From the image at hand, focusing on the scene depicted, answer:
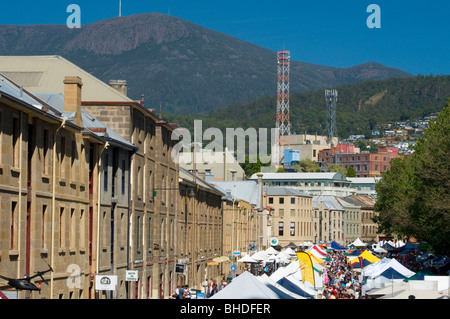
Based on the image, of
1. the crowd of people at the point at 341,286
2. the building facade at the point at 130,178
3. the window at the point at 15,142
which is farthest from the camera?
the crowd of people at the point at 341,286

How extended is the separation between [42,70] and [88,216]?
13.3 meters

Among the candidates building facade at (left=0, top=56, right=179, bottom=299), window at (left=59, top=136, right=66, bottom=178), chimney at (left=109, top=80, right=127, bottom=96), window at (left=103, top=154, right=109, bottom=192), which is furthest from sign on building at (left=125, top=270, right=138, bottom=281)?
chimney at (left=109, top=80, right=127, bottom=96)

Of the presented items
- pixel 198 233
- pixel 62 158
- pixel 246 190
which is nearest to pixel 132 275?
pixel 62 158

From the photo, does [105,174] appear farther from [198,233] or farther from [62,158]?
[198,233]

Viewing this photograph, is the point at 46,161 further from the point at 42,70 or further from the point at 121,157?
the point at 42,70

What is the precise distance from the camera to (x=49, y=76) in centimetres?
4712

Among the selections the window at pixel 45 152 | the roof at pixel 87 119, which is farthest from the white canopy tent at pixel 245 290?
the roof at pixel 87 119

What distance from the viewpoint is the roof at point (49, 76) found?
152 feet

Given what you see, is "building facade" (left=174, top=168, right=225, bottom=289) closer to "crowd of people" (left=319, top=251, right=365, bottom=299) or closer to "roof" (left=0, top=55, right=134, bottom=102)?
"crowd of people" (left=319, top=251, right=365, bottom=299)

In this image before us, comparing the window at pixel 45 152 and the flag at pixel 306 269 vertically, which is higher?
the window at pixel 45 152

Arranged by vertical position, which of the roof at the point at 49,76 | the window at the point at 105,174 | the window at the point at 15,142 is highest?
the roof at the point at 49,76

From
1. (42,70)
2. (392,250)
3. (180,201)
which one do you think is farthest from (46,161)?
(392,250)

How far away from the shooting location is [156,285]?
5194cm

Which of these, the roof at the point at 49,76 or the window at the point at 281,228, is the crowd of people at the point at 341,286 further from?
the window at the point at 281,228
